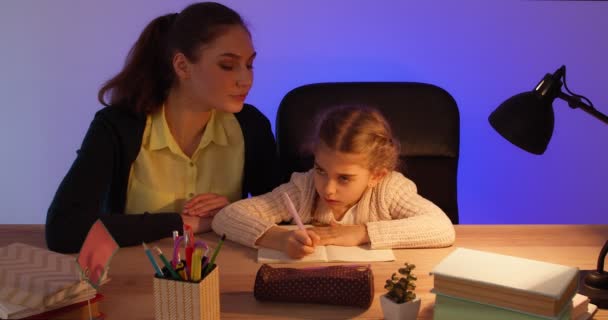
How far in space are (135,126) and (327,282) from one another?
1011 millimetres

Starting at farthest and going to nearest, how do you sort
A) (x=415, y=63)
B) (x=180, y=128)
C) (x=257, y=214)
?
(x=415, y=63)
(x=180, y=128)
(x=257, y=214)

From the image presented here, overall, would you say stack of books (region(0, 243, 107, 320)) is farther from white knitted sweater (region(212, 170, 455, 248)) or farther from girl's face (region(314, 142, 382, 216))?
girl's face (region(314, 142, 382, 216))

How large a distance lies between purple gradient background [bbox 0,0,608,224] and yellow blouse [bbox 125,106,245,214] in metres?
0.96

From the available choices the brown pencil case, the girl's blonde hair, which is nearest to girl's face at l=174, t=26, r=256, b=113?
the girl's blonde hair

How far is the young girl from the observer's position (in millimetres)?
1638

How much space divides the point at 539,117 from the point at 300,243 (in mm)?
581

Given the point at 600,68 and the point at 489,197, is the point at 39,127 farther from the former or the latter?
the point at 600,68

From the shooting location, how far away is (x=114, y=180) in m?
2.09

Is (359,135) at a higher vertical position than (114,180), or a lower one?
higher

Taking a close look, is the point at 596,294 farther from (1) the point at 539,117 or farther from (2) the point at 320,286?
(2) the point at 320,286

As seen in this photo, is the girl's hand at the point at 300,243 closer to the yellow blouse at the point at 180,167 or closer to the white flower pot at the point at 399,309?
the white flower pot at the point at 399,309

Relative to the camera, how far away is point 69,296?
1.21 metres

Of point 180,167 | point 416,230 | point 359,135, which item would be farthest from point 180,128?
point 416,230

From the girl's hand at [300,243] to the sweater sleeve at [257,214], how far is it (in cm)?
9
